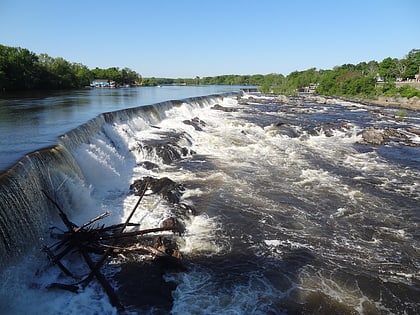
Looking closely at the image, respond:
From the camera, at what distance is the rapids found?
6395 mm

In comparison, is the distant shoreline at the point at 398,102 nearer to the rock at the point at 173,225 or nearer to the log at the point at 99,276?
the rock at the point at 173,225

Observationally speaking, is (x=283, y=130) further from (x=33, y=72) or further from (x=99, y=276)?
(x=33, y=72)

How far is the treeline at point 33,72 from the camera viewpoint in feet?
141

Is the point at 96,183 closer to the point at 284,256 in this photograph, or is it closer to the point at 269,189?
the point at 269,189

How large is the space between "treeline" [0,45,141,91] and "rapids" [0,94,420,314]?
34.5 metres

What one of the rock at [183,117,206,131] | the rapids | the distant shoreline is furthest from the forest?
the rapids

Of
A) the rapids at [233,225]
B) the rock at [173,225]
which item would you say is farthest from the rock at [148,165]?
the rock at [173,225]

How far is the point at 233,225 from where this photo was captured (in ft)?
31.7

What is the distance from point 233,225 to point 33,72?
52384 mm

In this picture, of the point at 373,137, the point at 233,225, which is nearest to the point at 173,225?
the point at 233,225

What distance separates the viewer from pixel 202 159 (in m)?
17.4

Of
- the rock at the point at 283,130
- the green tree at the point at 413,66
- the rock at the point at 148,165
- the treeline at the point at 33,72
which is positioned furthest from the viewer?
the green tree at the point at 413,66

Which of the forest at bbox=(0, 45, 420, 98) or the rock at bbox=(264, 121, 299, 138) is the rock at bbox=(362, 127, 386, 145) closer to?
the rock at bbox=(264, 121, 299, 138)

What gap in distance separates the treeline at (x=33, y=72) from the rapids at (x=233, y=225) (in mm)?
34534
